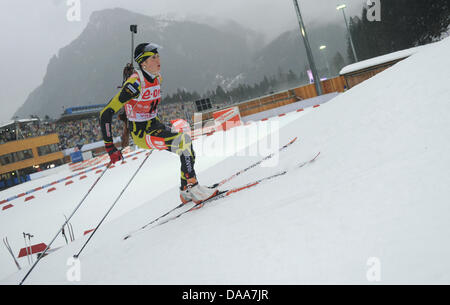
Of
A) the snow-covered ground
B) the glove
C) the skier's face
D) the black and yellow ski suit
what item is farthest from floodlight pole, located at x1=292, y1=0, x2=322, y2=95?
the glove

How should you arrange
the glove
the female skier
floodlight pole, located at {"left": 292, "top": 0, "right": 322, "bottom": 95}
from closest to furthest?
the glove < the female skier < floodlight pole, located at {"left": 292, "top": 0, "right": 322, "bottom": 95}

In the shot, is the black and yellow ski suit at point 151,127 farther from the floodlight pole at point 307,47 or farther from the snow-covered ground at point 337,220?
the floodlight pole at point 307,47

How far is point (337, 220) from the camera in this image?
1.68m

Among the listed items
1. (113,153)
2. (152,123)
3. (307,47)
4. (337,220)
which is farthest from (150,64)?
(307,47)

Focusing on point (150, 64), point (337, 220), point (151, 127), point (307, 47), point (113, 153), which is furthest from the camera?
point (307, 47)

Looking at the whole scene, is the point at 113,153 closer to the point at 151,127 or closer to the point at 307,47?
the point at 151,127

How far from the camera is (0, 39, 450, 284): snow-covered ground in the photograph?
1314 mm

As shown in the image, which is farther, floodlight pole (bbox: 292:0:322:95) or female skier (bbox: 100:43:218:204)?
floodlight pole (bbox: 292:0:322:95)

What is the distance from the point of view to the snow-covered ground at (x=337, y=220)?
1.31 metres

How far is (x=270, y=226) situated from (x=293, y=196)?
500 millimetres

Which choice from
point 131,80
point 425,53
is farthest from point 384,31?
point 131,80

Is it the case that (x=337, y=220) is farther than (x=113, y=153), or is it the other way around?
(x=113, y=153)

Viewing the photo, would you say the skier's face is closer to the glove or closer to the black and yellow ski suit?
the black and yellow ski suit
